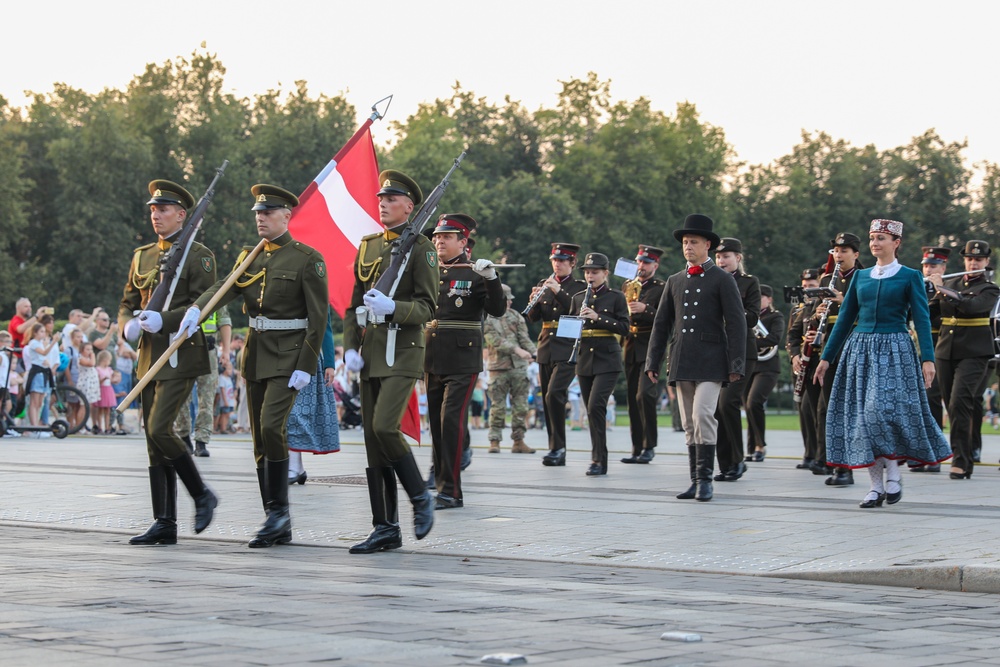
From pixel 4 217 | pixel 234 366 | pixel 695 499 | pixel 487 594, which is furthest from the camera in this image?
pixel 4 217

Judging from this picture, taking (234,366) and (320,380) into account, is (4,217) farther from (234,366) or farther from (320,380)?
(320,380)

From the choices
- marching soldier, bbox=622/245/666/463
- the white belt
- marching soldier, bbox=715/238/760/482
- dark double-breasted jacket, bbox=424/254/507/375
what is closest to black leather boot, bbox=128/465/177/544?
the white belt

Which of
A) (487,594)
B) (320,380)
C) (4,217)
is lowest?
(487,594)

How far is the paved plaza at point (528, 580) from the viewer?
5.54 m

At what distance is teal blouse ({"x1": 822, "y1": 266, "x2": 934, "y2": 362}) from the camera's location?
1118cm

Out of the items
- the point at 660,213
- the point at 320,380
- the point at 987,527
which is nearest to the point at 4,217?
the point at 660,213

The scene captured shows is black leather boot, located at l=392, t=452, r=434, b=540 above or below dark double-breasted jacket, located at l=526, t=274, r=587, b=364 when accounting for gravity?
below

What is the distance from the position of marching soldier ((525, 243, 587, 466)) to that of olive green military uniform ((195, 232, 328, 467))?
6.97 metres

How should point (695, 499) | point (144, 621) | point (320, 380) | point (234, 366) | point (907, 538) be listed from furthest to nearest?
point (234, 366), point (320, 380), point (695, 499), point (907, 538), point (144, 621)

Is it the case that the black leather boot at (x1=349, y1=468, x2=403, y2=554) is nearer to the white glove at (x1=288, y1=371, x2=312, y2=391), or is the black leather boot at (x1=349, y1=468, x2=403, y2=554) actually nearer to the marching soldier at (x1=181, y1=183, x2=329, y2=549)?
the marching soldier at (x1=181, y1=183, x2=329, y2=549)

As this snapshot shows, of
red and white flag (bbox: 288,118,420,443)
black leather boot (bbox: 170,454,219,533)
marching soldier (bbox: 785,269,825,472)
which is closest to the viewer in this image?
black leather boot (bbox: 170,454,219,533)

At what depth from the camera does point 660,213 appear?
7144 cm

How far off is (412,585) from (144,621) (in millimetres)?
1645

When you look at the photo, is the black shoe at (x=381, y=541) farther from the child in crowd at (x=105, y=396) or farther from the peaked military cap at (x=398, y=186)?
the child in crowd at (x=105, y=396)
